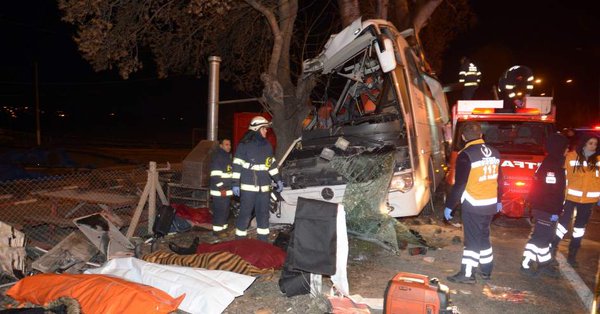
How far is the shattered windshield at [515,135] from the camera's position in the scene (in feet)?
28.1

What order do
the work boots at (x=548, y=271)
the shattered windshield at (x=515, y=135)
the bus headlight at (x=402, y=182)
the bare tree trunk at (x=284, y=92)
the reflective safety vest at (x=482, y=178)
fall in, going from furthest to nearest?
the bare tree trunk at (x=284, y=92)
the shattered windshield at (x=515, y=135)
the bus headlight at (x=402, y=182)
the work boots at (x=548, y=271)
the reflective safety vest at (x=482, y=178)

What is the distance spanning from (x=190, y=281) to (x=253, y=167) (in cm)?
235

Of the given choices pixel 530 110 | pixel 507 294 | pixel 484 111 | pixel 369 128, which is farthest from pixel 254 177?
pixel 530 110

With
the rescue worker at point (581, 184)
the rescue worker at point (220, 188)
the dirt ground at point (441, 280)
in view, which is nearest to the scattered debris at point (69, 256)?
the dirt ground at point (441, 280)

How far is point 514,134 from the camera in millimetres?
8891

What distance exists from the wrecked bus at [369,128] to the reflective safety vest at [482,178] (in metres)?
1.29

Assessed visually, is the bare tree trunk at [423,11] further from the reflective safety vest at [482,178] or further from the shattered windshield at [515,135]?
the reflective safety vest at [482,178]

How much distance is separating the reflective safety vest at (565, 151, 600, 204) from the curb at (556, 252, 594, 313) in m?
0.88

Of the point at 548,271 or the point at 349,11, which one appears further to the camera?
the point at 349,11

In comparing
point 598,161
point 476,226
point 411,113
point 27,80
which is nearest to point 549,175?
point 598,161

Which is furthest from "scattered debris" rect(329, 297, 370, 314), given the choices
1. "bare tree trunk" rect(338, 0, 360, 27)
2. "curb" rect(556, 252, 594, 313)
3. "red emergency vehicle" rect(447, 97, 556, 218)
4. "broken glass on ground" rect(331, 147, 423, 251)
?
"bare tree trunk" rect(338, 0, 360, 27)

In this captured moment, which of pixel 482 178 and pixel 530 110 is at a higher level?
pixel 530 110

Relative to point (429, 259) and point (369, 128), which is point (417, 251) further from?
point (369, 128)

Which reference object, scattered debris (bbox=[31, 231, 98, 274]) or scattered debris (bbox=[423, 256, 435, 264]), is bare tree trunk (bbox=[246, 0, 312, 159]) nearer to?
scattered debris (bbox=[423, 256, 435, 264])
